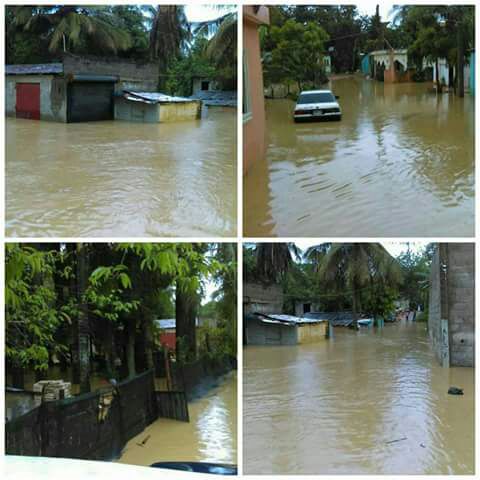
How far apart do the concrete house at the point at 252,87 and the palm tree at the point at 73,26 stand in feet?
7.57

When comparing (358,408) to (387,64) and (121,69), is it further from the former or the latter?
(121,69)

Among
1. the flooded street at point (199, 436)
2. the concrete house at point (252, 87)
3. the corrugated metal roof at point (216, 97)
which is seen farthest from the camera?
the corrugated metal roof at point (216, 97)

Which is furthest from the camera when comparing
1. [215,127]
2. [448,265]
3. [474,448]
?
[215,127]

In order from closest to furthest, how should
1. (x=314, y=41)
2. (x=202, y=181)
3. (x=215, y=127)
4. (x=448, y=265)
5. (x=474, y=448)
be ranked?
(x=474, y=448) → (x=448, y=265) → (x=314, y=41) → (x=202, y=181) → (x=215, y=127)

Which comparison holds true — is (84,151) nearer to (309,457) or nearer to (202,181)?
(202,181)

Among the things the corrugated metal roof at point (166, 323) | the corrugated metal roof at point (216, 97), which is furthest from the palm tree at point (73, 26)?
the corrugated metal roof at point (166, 323)

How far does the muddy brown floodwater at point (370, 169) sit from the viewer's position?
3.54m

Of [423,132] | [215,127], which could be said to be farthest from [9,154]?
[423,132]

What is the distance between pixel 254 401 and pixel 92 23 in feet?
15.1

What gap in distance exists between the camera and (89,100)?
8.23m

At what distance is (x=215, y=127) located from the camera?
24.2ft

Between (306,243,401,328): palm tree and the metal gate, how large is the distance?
5.08 metres

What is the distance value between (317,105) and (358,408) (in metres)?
2.48

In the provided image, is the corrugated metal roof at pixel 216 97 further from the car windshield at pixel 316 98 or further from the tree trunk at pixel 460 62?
the tree trunk at pixel 460 62
